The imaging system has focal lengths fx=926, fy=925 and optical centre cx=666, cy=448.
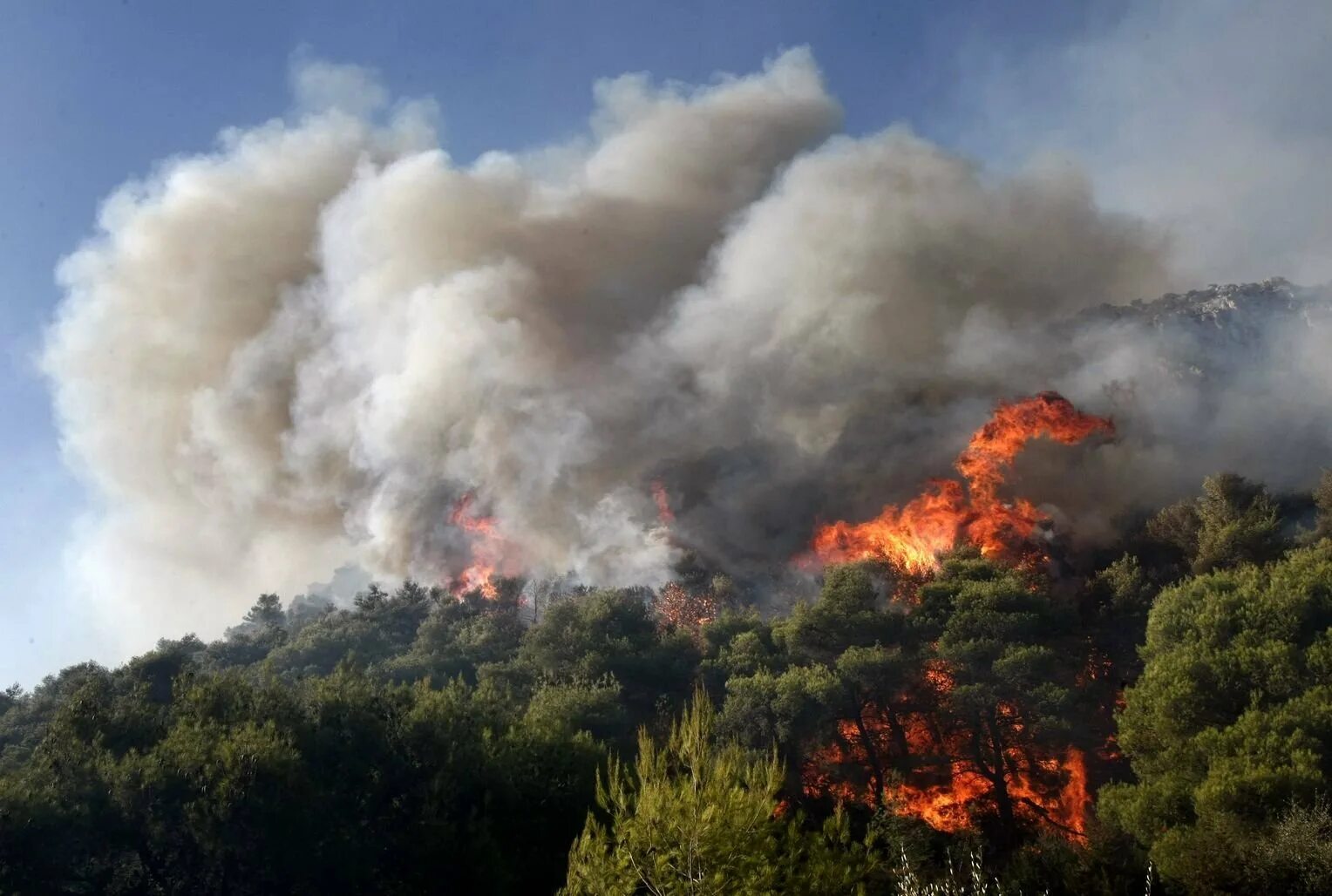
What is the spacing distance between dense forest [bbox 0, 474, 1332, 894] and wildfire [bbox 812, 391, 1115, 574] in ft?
25.8

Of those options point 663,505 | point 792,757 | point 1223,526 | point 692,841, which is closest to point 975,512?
point 1223,526

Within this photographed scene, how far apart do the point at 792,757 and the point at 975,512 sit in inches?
1336

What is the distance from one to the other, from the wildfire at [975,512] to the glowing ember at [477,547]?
35753 mm

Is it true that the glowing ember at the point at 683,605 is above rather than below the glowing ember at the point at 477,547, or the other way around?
below

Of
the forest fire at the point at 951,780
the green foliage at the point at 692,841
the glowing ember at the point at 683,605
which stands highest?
the glowing ember at the point at 683,605

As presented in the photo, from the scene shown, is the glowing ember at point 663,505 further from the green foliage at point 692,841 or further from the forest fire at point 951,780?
the green foliage at point 692,841

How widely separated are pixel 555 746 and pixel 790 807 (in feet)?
44.0

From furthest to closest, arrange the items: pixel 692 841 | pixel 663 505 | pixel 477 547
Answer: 1. pixel 477 547
2. pixel 663 505
3. pixel 692 841

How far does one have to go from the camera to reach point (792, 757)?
153 ft

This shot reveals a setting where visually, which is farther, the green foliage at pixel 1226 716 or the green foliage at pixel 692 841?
the green foliage at pixel 1226 716

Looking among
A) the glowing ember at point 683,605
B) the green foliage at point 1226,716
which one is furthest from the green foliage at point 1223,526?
the glowing ember at point 683,605

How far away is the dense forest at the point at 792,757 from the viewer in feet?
87.6

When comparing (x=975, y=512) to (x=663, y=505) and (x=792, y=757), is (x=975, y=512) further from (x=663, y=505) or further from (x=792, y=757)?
(x=792, y=757)

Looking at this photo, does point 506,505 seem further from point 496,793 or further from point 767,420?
point 496,793
